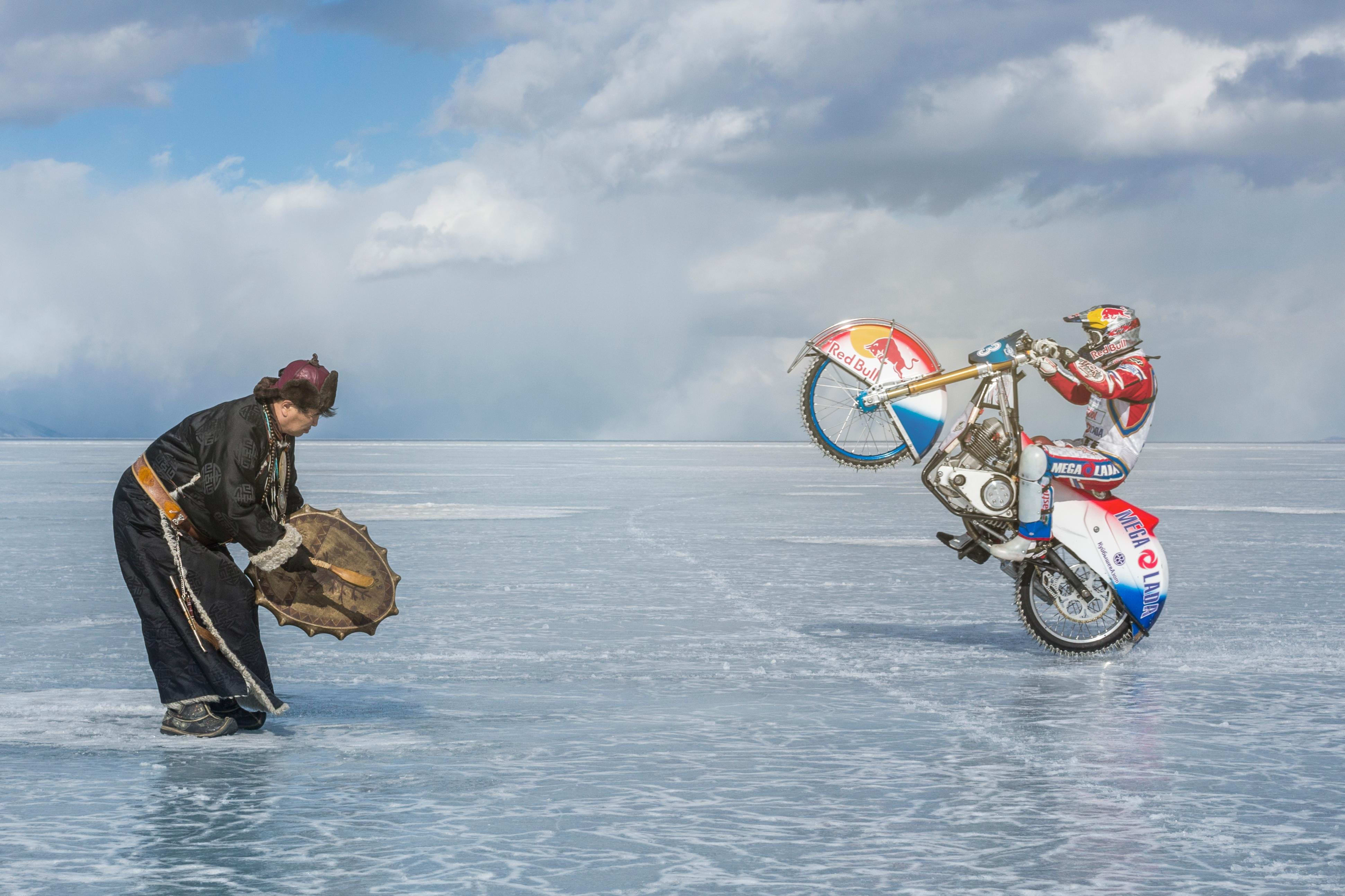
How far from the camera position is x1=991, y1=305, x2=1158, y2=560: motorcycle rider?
860 centimetres

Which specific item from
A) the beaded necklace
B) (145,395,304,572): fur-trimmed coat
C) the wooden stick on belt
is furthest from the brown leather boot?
the beaded necklace

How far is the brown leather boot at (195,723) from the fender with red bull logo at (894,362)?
142 inches

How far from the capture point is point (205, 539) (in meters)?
6.55

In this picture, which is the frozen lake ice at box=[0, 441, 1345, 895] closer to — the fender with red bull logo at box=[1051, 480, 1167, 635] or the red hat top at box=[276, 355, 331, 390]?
the fender with red bull logo at box=[1051, 480, 1167, 635]

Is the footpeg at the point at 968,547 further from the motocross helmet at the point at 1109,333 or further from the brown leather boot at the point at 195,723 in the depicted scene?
the brown leather boot at the point at 195,723

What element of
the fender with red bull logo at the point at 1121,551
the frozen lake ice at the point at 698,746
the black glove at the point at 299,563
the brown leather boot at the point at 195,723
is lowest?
the frozen lake ice at the point at 698,746

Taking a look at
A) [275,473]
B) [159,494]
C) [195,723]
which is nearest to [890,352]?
[275,473]

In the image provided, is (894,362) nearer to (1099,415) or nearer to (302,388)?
(1099,415)

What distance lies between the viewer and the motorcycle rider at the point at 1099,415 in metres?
8.60

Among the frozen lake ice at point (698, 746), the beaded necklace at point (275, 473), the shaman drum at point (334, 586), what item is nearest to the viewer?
the frozen lake ice at point (698, 746)

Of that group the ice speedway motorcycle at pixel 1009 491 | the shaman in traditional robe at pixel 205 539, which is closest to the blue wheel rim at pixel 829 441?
the ice speedway motorcycle at pixel 1009 491

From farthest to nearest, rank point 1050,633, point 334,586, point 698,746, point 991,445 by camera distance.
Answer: point 1050,633, point 991,445, point 334,586, point 698,746

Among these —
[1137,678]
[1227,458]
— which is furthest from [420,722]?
[1227,458]

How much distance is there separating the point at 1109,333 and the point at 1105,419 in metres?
0.55
